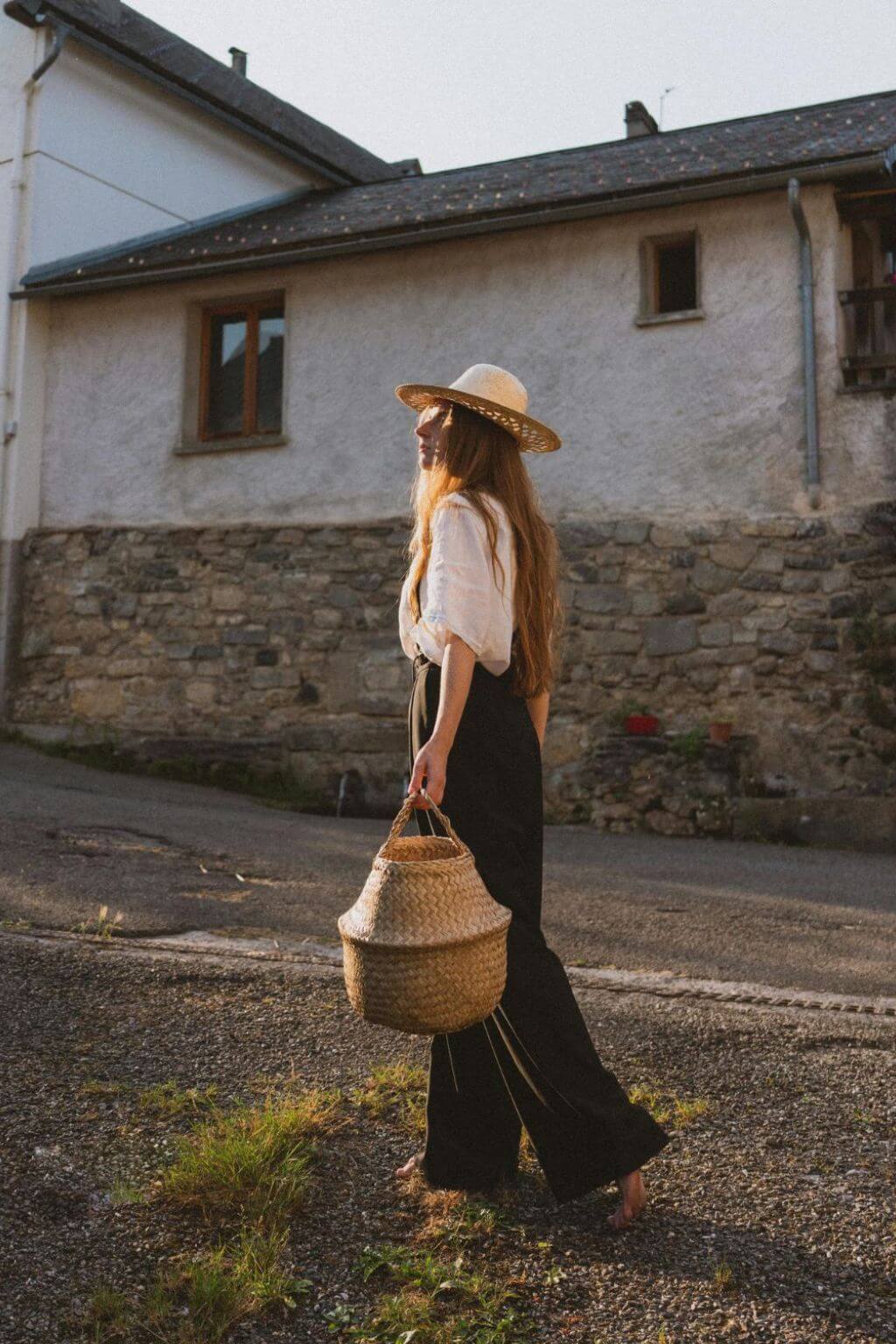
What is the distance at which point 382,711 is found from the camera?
11.0 metres

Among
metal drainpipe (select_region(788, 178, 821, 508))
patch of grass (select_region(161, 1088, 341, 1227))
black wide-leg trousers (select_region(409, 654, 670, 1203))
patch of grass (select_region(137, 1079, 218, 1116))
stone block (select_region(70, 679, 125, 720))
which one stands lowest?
patch of grass (select_region(161, 1088, 341, 1227))

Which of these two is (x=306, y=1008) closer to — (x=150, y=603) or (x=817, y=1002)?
(x=817, y=1002)

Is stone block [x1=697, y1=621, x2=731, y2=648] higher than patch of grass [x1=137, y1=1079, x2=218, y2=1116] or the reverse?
higher

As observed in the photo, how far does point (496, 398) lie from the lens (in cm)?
273

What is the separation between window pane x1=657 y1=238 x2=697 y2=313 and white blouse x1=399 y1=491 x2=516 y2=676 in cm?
875

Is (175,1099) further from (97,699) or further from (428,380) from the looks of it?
(97,699)

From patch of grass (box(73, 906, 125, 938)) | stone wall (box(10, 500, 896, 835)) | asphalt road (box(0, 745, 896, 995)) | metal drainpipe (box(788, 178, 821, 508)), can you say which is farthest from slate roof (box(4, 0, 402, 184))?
patch of grass (box(73, 906, 125, 938))

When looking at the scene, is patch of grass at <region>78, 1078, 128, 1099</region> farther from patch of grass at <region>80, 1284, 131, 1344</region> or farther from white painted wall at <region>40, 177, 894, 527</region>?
white painted wall at <region>40, 177, 894, 527</region>

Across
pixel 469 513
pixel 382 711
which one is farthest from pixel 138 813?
pixel 469 513

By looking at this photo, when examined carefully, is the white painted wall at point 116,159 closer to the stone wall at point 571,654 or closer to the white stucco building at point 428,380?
the white stucco building at point 428,380

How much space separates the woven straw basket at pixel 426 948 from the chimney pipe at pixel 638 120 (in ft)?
47.8

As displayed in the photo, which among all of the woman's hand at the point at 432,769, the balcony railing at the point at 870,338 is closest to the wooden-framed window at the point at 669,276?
the balcony railing at the point at 870,338

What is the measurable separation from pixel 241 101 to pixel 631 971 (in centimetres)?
1347

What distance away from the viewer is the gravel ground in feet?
7.09
